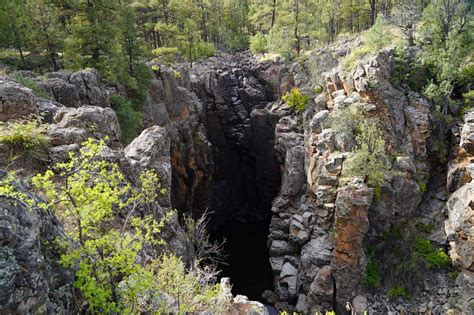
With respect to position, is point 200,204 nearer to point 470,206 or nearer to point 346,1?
point 470,206

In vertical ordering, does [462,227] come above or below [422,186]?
below

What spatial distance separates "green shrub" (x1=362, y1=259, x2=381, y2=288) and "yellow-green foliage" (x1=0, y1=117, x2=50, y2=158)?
813 inches

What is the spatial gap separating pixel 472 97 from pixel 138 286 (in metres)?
26.9

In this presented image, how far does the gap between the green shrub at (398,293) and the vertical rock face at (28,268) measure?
2001 centimetres

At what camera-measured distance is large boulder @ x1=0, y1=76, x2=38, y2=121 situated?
583 inches

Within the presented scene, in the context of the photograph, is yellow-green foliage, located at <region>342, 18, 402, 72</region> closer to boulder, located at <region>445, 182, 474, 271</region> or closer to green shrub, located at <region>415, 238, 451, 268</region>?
boulder, located at <region>445, 182, 474, 271</region>

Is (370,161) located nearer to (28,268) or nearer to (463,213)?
(463,213)

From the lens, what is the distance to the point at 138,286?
24.8ft

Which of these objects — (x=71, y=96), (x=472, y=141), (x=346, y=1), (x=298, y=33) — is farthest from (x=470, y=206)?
(x=346, y=1)

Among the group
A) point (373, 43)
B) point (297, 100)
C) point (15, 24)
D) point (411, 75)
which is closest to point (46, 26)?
point (15, 24)

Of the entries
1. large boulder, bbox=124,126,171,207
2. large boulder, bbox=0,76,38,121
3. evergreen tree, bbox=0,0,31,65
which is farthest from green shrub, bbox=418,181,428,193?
evergreen tree, bbox=0,0,31,65

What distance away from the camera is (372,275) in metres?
21.5

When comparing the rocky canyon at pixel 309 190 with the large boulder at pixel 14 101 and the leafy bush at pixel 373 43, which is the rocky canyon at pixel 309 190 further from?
the leafy bush at pixel 373 43

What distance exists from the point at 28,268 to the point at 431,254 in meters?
23.1
